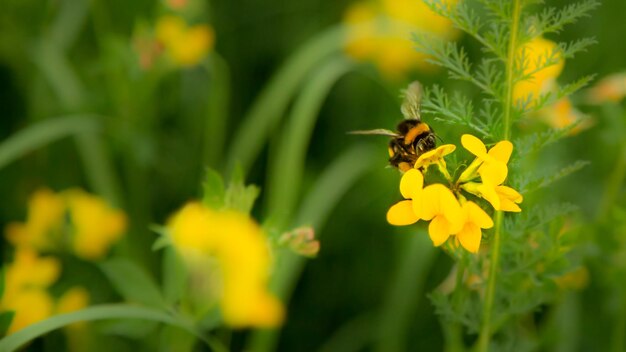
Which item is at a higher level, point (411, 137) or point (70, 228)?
point (70, 228)

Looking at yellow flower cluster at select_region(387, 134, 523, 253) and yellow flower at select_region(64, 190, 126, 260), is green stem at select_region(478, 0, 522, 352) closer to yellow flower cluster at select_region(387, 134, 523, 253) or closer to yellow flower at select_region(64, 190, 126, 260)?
yellow flower cluster at select_region(387, 134, 523, 253)

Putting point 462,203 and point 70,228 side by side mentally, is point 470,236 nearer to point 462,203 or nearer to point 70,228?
point 462,203

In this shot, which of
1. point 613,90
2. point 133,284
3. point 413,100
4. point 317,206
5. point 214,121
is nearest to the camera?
point 413,100

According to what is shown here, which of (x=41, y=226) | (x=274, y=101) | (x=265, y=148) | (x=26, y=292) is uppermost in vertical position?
(x=265, y=148)

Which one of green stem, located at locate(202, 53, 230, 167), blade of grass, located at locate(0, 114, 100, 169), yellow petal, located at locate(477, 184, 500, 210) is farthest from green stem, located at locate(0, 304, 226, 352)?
green stem, located at locate(202, 53, 230, 167)

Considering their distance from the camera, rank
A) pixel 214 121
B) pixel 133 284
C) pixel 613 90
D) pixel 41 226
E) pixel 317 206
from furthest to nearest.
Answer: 1. pixel 214 121
2. pixel 317 206
3. pixel 41 226
4. pixel 613 90
5. pixel 133 284

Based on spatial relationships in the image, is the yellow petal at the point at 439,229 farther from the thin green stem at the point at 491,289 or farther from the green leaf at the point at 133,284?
the green leaf at the point at 133,284

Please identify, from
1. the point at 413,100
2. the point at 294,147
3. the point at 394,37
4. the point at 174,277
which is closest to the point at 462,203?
the point at 413,100
